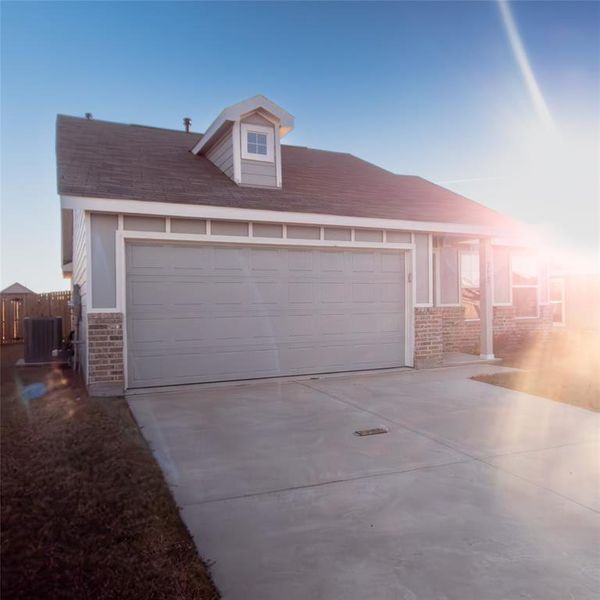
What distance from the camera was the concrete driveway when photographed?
2.81 metres

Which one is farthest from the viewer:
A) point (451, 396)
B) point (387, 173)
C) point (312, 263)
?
point (387, 173)

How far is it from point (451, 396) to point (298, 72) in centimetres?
905

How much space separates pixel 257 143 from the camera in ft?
33.3

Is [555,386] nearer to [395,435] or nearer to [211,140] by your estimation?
[395,435]

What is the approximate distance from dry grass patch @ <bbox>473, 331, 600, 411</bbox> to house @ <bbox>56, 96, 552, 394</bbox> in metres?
1.35

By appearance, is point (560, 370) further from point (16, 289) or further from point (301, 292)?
point (16, 289)

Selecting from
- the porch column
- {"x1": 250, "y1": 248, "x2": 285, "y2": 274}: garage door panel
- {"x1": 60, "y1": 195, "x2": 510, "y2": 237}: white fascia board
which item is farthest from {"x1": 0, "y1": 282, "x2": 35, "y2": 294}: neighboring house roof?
the porch column

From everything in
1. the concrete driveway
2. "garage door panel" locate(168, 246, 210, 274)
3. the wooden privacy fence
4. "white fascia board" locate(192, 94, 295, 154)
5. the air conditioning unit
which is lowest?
the concrete driveway

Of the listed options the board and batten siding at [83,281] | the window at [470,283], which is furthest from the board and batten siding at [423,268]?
the board and batten siding at [83,281]

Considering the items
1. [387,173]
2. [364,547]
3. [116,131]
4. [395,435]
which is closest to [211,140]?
[116,131]

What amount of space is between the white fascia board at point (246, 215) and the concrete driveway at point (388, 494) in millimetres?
2965

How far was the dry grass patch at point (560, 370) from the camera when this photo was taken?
7.64 m

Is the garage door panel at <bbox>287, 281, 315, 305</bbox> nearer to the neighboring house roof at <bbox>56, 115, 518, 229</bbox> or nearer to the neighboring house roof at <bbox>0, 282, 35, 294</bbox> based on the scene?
the neighboring house roof at <bbox>56, 115, 518, 229</bbox>

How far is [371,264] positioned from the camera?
9.85 meters
